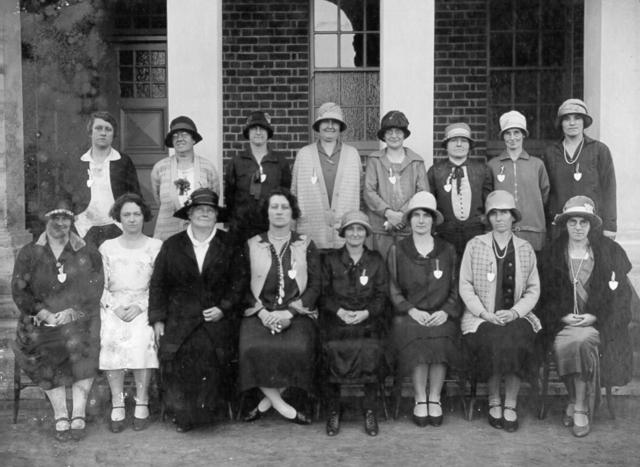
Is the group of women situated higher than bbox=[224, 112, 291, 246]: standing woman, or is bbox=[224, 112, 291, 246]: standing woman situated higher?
bbox=[224, 112, 291, 246]: standing woman

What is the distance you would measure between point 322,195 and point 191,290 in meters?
1.24

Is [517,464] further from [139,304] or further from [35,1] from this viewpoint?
[35,1]

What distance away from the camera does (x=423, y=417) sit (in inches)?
226

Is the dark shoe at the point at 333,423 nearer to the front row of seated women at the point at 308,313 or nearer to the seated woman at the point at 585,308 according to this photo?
the front row of seated women at the point at 308,313

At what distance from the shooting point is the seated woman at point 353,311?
18.8ft

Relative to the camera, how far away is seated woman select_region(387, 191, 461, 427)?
5.77 metres

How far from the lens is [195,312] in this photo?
231 inches

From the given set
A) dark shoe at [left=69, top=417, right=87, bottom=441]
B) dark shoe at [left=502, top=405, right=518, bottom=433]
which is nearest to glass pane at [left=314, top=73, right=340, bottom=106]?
dark shoe at [left=502, top=405, right=518, bottom=433]

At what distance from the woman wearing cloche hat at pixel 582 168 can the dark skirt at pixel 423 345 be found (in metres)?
1.18

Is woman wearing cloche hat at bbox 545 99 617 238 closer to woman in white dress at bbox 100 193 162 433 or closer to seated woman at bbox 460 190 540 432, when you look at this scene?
seated woman at bbox 460 190 540 432

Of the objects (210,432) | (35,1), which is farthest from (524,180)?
(35,1)

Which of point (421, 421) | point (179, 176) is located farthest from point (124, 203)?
point (421, 421)

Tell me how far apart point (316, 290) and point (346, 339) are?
433mm

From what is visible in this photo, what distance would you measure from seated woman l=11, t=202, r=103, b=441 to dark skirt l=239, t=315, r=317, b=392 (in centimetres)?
100
